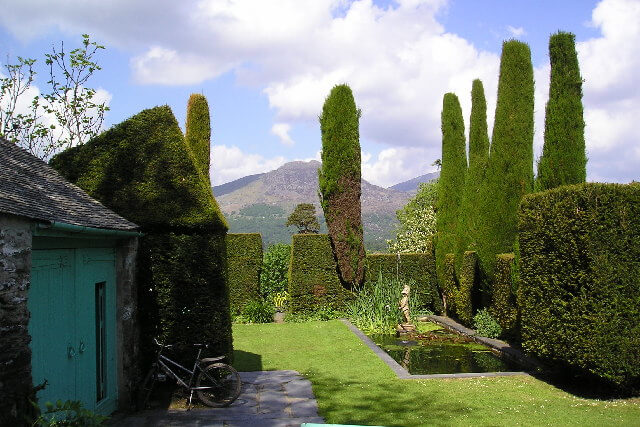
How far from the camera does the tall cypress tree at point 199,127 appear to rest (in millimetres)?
17516

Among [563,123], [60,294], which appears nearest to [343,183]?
[563,123]

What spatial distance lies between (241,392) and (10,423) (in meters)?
4.53

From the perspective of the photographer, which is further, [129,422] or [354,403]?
[354,403]

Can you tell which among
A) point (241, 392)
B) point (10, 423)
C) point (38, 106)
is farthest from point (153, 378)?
point (38, 106)

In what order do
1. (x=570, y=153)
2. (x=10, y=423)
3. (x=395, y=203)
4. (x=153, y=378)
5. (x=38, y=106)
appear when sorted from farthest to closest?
(x=395, y=203), (x=38, y=106), (x=570, y=153), (x=153, y=378), (x=10, y=423)

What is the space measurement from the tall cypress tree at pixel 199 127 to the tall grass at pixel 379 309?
6397mm

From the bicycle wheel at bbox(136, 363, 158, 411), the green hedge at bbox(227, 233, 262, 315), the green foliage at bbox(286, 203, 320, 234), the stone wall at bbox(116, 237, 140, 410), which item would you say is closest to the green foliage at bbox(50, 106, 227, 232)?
the stone wall at bbox(116, 237, 140, 410)

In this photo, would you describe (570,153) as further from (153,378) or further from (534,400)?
(153,378)

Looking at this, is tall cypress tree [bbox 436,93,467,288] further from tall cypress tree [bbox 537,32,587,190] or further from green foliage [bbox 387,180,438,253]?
green foliage [bbox 387,180,438,253]

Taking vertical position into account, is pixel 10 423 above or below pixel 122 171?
below

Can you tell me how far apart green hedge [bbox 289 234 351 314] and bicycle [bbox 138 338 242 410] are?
907 centimetres

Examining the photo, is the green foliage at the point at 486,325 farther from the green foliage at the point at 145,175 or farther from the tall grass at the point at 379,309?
the green foliage at the point at 145,175

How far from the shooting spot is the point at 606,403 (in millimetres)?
7801

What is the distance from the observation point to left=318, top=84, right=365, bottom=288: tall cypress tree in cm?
1761
